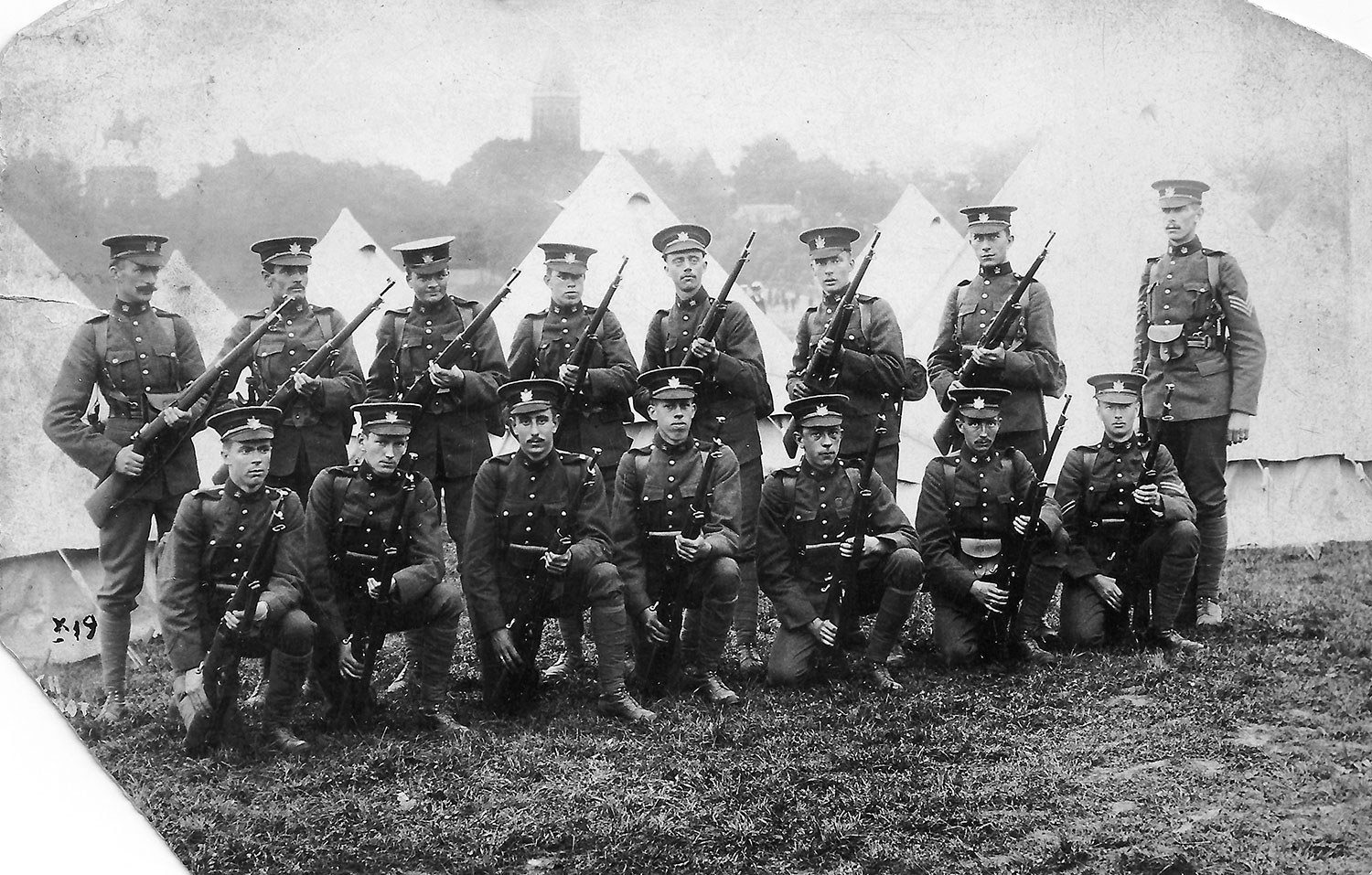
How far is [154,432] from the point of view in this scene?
16.7 feet

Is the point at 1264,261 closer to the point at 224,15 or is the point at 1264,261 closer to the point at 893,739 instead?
the point at 893,739

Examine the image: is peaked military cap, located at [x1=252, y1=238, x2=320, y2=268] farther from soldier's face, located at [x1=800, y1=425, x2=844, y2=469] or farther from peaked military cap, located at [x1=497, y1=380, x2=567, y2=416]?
soldier's face, located at [x1=800, y1=425, x2=844, y2=469]

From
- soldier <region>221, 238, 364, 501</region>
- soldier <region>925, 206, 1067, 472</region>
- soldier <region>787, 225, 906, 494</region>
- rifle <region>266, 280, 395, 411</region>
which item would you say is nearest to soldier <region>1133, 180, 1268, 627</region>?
soldier <region>925, 206, 1067, 472</region>

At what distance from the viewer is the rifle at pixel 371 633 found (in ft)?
16.6

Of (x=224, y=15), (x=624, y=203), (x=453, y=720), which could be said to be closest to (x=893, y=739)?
(x=453, y=720)

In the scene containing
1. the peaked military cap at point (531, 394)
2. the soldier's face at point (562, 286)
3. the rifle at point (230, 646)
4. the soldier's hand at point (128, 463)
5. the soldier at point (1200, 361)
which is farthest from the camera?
the soldier at point (1200, 361)

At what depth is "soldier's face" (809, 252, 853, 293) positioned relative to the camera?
5406mm

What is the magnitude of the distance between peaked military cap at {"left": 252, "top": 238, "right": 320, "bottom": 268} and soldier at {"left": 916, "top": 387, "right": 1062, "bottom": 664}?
9.49ft

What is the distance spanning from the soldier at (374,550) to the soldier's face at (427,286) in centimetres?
49

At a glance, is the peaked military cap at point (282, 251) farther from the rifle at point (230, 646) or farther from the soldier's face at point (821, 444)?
the soldier's face at point (821, 444)

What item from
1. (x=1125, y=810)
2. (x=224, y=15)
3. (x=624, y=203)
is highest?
(x=224, y=15)

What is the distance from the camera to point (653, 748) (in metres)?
5.11

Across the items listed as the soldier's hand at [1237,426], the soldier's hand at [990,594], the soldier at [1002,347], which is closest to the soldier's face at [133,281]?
the soldier at [1002,347]

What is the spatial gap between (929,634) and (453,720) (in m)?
2.10
